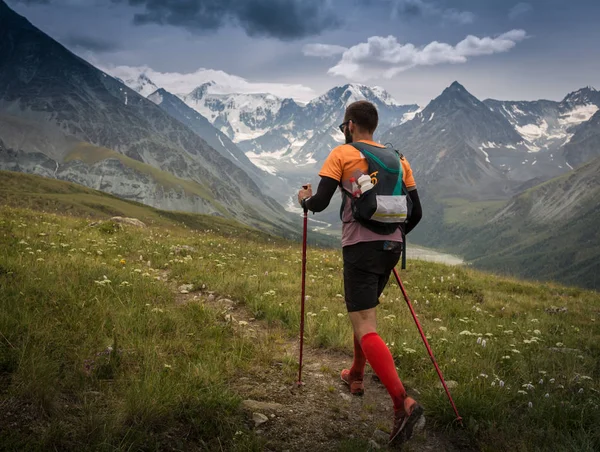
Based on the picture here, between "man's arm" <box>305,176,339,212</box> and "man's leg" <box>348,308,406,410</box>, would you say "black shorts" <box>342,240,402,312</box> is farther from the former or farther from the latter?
"man's arm" <box>305,176,339,212</box>

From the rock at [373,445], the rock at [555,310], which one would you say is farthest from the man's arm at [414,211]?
the rock at [555,310]

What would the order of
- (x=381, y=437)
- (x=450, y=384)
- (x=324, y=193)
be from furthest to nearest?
1. (x=450, y=384)
2. (x=324, y=193)
3. (x=381, y=437)

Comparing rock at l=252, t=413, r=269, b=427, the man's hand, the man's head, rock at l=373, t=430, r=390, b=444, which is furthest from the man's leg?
the man's head

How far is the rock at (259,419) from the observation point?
17.2ft

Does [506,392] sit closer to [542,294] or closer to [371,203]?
[371,203]

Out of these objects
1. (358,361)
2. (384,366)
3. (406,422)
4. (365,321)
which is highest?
(365,321)

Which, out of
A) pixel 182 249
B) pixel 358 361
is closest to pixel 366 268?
pixel 358 361

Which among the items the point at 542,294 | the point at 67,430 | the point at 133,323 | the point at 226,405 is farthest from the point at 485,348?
the point at 542,294

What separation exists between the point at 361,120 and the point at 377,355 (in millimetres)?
3454

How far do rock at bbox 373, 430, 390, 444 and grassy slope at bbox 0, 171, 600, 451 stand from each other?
30.8 inches

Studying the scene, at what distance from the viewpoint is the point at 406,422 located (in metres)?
5.10

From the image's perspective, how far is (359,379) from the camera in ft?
22.1

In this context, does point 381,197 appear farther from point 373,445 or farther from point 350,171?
point 373,445

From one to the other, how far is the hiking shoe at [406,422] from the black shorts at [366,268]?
140 centimetres
